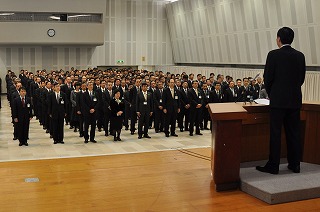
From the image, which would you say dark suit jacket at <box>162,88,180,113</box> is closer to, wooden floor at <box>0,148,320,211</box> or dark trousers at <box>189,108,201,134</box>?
dark trousers at <box>189,108,201,134</box>

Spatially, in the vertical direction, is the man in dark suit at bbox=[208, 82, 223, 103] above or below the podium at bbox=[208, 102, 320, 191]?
above

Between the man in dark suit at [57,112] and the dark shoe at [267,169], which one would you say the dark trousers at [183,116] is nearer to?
the man in dark suit at [57,112]

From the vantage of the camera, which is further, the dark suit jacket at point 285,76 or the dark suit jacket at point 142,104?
the dark suit jacket at point 142,104

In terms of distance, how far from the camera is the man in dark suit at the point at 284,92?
5.85 metres

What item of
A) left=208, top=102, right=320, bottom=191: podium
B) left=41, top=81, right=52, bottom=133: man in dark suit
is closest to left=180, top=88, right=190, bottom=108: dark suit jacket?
left=41, top=81, right=52, bottom=133: man in dark suit

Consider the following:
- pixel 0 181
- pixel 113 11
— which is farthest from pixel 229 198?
pixel 113 11

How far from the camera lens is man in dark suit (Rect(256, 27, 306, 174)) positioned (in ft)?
19.2

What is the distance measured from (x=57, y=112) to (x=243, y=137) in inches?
260

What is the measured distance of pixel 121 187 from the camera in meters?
6.12

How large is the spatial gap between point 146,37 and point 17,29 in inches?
379

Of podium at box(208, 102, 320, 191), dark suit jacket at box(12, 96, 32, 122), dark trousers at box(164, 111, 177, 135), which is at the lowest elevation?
podium at box(208, 102, 320, 191)

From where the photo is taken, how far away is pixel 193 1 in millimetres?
27141

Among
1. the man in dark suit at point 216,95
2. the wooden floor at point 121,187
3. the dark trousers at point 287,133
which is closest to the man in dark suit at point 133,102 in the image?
the man in dark suit at point 216,95

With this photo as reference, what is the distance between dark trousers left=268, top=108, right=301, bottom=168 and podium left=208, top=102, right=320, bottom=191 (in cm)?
33
